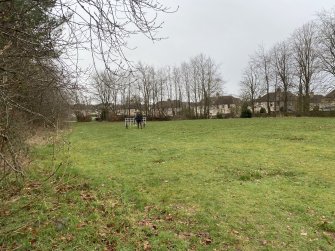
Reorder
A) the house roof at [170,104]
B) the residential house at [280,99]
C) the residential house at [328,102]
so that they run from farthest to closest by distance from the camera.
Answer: the house roof at [170,104] → the residential house at [280,99] → the residential house at [328,102]

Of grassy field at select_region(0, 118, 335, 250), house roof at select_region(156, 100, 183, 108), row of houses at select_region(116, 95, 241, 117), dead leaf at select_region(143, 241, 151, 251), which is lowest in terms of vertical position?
dead leaf at select_region(143, 241, 151, 251)

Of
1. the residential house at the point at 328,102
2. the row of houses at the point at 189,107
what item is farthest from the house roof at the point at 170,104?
the residential house at the point at 328,102

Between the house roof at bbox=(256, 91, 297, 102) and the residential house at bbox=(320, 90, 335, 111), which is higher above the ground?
the house roof at bbox=(256, 91, 297, 102)

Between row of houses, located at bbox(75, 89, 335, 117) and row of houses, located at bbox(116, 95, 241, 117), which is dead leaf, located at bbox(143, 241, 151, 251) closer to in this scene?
row of houses, located at bbox(75, 89, 335, 117)

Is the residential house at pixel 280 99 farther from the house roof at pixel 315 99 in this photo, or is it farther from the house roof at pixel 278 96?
the house roof at pixel 315 99

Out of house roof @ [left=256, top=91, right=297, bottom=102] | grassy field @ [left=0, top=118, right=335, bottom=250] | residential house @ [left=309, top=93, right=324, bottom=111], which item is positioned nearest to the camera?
grassy field @ [left=0, top=118, right=335, bottom=250]

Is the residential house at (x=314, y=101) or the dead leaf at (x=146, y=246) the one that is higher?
the residential house at (x=314, y=101)

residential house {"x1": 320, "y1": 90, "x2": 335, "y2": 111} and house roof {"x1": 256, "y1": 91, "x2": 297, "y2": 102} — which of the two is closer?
residential house {"x1": 320, "y1": 90, "x2": 335, "y2": 111}

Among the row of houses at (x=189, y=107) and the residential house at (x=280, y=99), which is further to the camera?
the row of houses at (x=189, y=107)

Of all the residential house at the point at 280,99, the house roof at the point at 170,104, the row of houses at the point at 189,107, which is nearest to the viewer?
the residential house at the point at 280,99

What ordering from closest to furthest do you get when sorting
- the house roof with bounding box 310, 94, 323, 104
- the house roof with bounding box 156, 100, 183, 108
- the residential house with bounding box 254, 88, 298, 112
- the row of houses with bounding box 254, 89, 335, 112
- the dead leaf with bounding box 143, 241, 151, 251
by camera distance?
the dead leaf with bounding box 143, 241, 151, 251 → the row of houses with bounding box 254, 89, 335, 112 → the house roof with bounding box 310, 94, 323, 104 → the residential house with bounding box 254, 88, 298, 112 → the house roof with bounding box 156, 100, 183, 108

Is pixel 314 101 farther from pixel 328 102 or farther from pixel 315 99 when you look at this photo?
pixel 328 102

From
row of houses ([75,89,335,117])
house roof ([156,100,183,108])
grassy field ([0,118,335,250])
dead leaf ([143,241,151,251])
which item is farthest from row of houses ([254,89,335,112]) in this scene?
dead leaf ([143,241,151,251])

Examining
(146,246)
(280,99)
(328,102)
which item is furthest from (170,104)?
(146,246)
